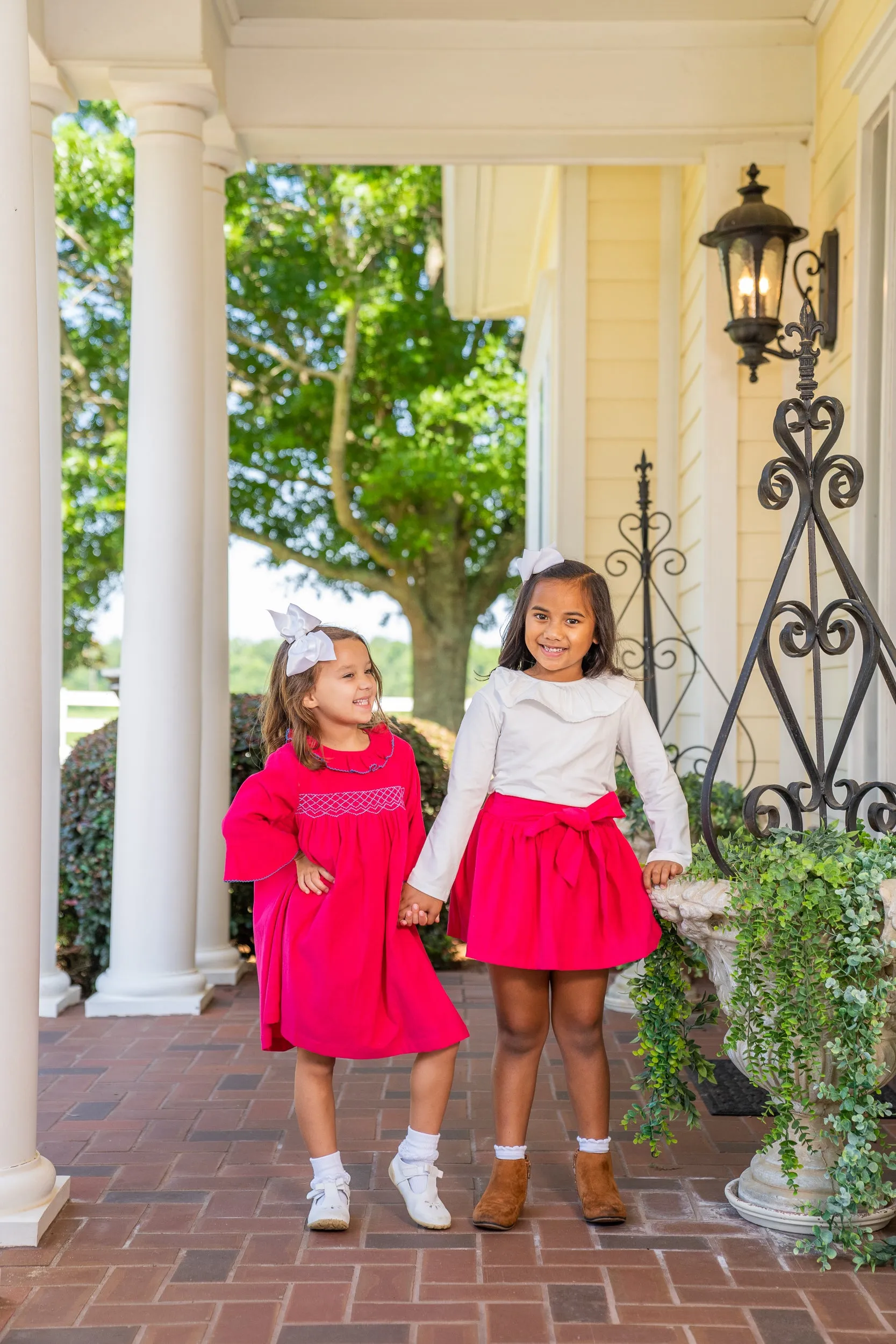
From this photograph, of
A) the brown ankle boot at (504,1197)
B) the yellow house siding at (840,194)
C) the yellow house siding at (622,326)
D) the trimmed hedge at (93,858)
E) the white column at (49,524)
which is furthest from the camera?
the yellow house siding at (622,326)

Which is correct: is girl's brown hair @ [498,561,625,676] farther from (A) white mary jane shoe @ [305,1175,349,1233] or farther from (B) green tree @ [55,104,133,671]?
(B) green tree @ [55,104,133,671]

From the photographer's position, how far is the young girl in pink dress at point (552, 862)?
2.82 meters

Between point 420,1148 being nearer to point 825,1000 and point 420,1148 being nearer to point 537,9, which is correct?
point 825,1000

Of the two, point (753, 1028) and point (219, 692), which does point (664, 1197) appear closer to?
point (753, 1028)

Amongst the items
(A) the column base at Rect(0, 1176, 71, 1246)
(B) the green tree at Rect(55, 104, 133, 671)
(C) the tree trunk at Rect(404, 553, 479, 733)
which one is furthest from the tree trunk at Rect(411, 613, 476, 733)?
(A) the column base at Rect(0, 1176, 71, 1246)

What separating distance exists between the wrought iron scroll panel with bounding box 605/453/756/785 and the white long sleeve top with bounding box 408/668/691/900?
1648 millimetres

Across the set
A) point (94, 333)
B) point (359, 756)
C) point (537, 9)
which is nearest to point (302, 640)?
point (359, 756)

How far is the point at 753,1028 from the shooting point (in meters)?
2.68

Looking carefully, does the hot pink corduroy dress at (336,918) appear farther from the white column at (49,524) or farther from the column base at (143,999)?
the white column at (49,524)

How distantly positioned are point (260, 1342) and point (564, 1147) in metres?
1.24

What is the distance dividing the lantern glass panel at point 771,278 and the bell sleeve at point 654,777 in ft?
7.83

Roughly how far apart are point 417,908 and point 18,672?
3.34ft

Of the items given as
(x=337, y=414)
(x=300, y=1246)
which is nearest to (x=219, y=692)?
(x=300, y=1246)

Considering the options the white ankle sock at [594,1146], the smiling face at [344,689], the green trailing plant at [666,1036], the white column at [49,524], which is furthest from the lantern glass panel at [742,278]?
the white ankle sock at [594,1146]
